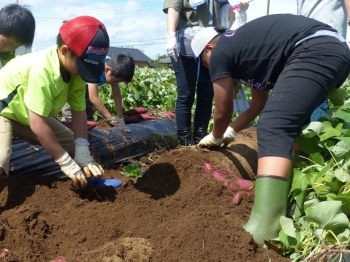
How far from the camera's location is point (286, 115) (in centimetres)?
247

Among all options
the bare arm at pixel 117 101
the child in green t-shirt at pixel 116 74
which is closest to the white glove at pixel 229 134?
the child in green t-shirt at pixel 116 74

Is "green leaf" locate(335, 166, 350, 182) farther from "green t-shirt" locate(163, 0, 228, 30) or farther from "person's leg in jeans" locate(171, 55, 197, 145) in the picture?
"green t-shirt" locate(163, 0, 228, 30)

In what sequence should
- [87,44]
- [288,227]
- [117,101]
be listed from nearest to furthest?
[288,227] < [87,44] < [117,101]

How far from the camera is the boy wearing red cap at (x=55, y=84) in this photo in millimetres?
2848

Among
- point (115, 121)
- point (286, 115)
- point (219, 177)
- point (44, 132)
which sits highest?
point (286, 115)

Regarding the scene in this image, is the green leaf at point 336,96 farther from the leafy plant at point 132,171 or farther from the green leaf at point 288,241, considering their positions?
the leafy plant at point 132,171

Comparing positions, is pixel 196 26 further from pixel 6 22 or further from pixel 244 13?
pixel 6 22

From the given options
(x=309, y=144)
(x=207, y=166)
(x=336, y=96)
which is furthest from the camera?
(x=207, y=166)

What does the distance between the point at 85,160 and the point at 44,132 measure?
13.8 inches

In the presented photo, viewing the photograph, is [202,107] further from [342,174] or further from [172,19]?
[342,174]

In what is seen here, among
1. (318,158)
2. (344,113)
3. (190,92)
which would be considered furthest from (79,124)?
(344,113)

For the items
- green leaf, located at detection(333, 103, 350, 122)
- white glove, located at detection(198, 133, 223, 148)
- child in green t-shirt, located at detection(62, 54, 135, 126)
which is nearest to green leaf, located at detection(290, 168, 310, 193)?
green leaf, located at detection(333, 103, 350, 122)

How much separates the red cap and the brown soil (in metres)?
0.75

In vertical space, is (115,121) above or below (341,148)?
below
